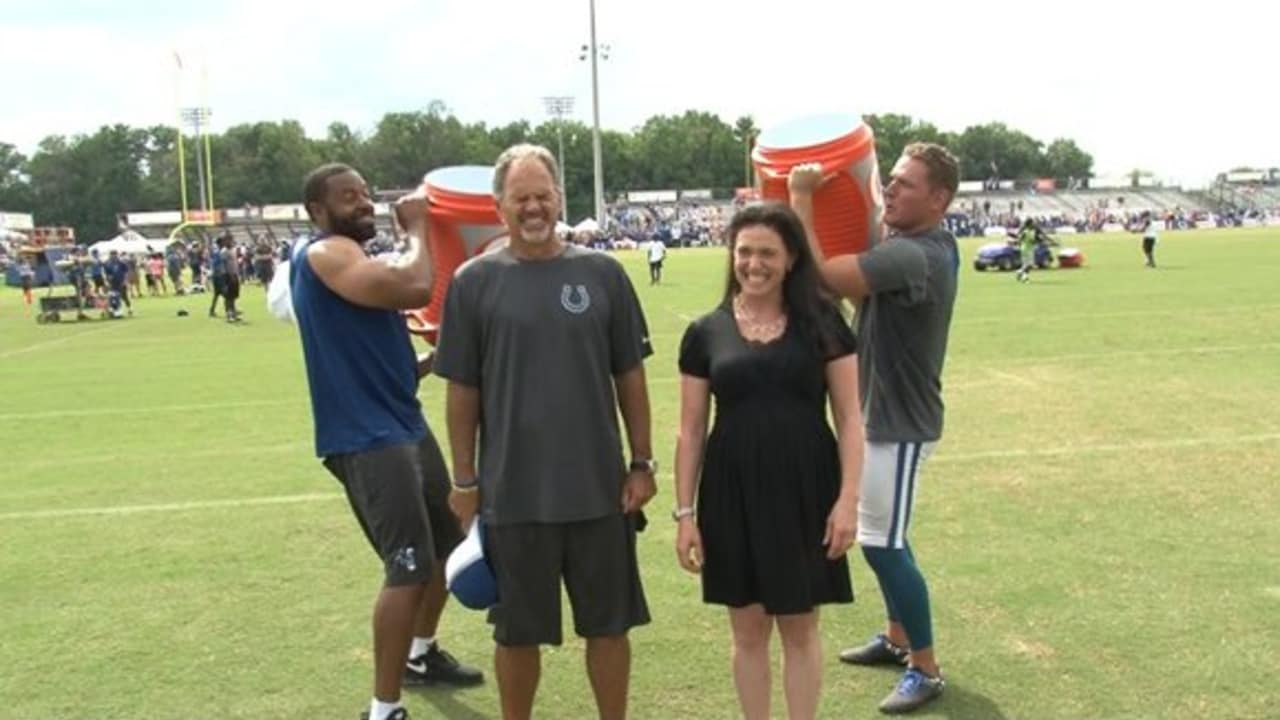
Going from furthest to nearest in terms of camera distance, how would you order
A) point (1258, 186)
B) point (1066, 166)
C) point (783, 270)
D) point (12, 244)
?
point (1066, 166)
point (1258, 186)
point (12, 244)
point (783, 270)

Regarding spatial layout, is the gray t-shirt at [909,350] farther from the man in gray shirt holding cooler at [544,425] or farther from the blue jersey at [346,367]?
the blue jersey at [346,367]

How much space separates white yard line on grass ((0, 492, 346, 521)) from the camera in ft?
23.1

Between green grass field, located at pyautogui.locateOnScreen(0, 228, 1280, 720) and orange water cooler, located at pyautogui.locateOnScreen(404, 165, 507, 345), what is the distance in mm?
1605

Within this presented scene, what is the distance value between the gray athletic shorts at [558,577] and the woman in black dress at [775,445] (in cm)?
22

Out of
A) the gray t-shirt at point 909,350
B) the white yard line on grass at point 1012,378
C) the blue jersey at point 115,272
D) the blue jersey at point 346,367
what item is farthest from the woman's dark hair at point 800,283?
the blue jersey at point 115,272

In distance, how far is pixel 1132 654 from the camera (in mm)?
4340

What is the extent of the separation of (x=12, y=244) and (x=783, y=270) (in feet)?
261

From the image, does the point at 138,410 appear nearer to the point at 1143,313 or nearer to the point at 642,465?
the point at 642,465

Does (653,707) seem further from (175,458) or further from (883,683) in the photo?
(175,458)

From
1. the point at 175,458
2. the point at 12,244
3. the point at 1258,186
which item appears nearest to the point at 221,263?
the point at 175,458

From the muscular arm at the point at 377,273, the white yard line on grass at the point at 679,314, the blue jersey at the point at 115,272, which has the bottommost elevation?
the white yard line on grass at the point at 679,314

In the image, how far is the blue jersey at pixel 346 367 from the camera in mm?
3824

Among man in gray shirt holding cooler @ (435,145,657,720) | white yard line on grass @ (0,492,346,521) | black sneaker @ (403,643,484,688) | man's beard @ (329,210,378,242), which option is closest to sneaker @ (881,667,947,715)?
man in gray shirt holding cooler @ (435,145,657,720)

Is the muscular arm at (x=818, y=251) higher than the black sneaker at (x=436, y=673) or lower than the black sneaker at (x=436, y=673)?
higher
